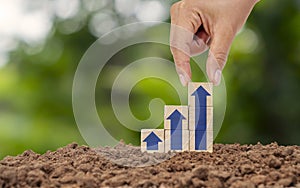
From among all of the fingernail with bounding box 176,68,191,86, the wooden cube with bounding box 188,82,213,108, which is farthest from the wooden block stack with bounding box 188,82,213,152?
the fingernail with bounding box 176,68,191,86

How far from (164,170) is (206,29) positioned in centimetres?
59

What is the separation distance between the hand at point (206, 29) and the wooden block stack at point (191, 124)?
146mm

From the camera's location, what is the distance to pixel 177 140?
140 cm

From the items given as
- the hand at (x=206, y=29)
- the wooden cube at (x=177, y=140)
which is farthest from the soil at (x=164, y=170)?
the hand at (x=206, y=29)

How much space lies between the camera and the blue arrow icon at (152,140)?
1.41 m

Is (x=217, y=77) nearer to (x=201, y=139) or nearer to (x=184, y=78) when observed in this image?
(x=184, y=78)

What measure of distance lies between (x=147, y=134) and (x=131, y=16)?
5.93 feet

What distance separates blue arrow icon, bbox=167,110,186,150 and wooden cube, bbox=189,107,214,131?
25 mm

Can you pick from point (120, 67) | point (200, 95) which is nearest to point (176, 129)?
point (200, 95)

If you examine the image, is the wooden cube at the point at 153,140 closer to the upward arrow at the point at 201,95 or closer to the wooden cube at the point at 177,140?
the wooden cube at the point at 177,140

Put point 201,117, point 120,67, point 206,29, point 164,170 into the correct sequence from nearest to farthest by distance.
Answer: point 164,170 < point 201,117 < point 206,29 < point 120,67

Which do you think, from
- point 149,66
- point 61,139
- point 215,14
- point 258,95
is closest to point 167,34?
point 149,66

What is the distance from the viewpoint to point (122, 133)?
2.92 meters

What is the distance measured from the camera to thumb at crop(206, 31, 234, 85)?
1.51m
